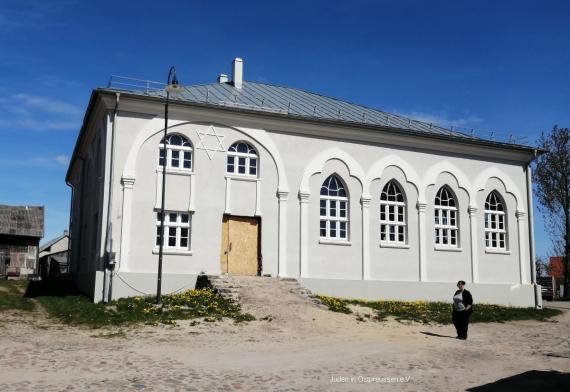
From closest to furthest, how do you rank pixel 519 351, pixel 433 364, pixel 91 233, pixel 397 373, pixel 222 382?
pixel 222 382 < pixel 397 373 < pixel 433 364 < pixel 519 351 < pixel 91 233

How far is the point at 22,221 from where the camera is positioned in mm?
44969

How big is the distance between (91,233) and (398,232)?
12.3 metres

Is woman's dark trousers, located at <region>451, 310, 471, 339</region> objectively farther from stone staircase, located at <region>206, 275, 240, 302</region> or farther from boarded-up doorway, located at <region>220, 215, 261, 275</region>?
boarded-up doorway, located at <region>220, 215, 261, 275</region>

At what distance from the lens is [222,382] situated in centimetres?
980

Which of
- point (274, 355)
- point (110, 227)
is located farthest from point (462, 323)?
point (110, 227)

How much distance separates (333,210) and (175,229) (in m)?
6.47

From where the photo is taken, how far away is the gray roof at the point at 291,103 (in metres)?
23.2

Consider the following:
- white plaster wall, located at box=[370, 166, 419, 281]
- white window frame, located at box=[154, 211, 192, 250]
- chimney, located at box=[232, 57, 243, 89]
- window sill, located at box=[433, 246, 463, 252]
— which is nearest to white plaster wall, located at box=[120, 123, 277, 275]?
white window frame, located at box=[154, 211, 192, 250]

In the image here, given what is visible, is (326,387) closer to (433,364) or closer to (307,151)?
(433,364)

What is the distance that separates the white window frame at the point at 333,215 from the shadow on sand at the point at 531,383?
493 inches

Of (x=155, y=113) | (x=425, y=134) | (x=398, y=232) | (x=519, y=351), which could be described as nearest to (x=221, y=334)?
(x=519, y=351)

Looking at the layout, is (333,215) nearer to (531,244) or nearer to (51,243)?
(531,244)

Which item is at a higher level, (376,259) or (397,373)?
(376,259)

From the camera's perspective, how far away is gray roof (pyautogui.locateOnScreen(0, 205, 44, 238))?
1724 inches
